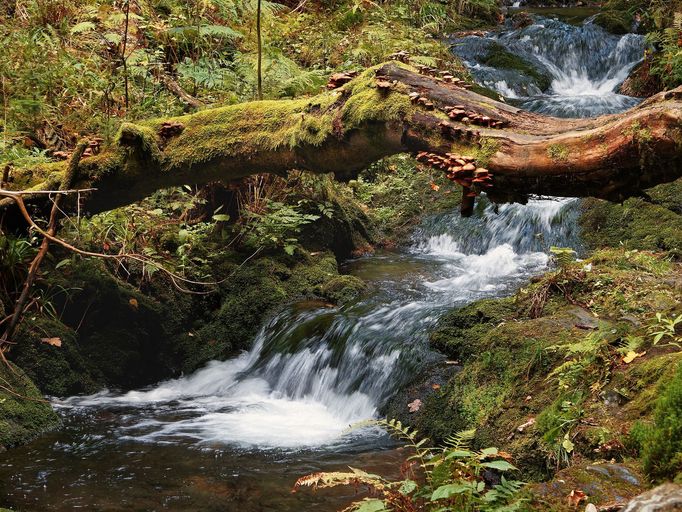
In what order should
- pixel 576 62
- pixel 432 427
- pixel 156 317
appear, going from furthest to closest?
pixel 576 62 < pixel 156 317 < pixel 432 427

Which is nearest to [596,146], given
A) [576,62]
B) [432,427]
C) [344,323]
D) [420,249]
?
[432,427]

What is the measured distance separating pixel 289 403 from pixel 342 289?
1.93m

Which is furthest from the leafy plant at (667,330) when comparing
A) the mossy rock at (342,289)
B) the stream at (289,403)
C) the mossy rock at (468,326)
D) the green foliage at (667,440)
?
the mossy rock at (342,289)

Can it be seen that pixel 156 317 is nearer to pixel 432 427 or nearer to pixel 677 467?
pixel 432 427

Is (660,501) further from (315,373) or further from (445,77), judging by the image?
(315,373)

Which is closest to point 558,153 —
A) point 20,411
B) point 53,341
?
point 20,411

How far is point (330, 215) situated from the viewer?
9.69m

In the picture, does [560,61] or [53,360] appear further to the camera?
[560,61]

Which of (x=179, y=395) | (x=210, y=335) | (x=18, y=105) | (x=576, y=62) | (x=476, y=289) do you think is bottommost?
(x=179, y=395)

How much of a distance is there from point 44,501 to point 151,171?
3.10m

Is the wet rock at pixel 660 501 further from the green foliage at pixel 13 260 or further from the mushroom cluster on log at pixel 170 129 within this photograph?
the green foliage at pixel 13 260

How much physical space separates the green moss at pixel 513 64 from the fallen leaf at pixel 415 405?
1138 cm

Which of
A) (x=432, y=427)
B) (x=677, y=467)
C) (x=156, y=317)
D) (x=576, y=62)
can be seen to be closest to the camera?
(x=677, y=467)

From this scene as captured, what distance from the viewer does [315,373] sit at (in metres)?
7.10
